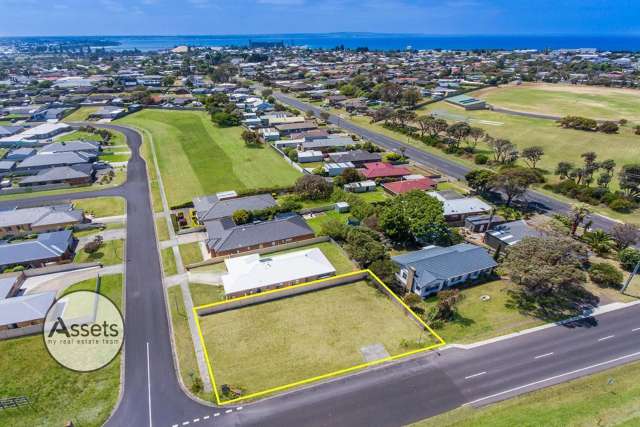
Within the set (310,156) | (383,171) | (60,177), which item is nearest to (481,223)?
(383,171)

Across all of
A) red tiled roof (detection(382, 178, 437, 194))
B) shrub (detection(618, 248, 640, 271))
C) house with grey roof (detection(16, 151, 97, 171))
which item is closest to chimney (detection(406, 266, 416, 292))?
shrub (detection(618, 248, 640, 271))

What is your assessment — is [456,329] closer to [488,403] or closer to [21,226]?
[488,403]

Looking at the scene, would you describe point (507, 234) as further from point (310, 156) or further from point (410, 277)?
point (310, 156)

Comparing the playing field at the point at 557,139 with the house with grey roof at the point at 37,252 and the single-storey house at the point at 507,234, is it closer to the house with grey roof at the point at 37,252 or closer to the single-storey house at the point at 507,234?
the single-storey house at the point at 507,234

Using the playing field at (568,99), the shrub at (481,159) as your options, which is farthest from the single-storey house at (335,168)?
the playing field at (568,99)

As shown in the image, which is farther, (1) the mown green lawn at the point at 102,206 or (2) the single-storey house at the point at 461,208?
(1) the mown green lawn at the point at 102,206

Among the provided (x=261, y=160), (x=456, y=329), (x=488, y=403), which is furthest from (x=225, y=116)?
(x=488, y=403)
